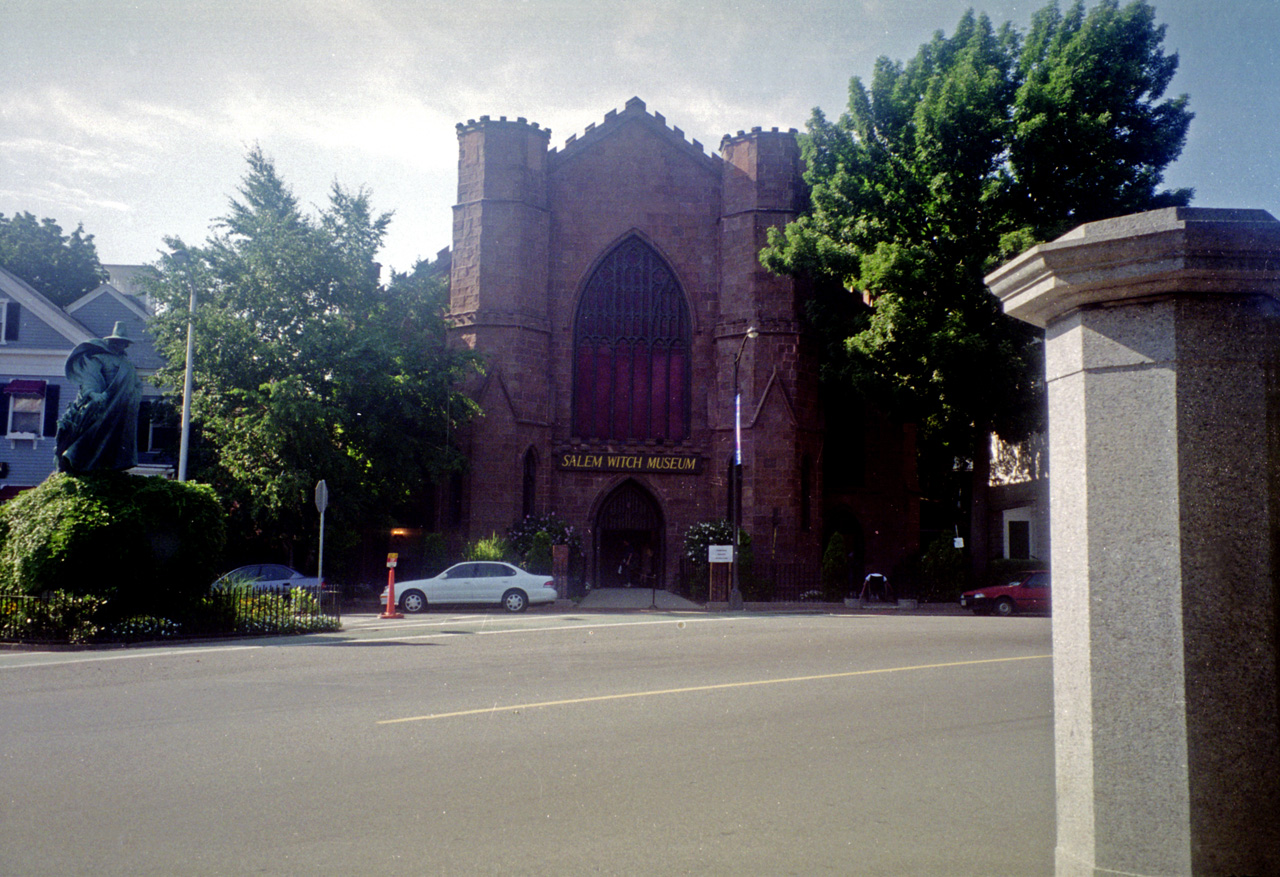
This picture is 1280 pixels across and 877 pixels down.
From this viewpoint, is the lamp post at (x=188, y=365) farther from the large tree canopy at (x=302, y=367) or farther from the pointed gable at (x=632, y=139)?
the pointed gable at (x=632, y=139)

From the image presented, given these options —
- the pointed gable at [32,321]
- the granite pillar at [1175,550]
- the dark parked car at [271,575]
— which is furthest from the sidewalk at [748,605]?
the granite pillar at [1175,550]

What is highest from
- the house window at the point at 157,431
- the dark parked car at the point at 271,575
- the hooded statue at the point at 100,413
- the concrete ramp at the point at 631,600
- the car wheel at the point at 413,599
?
the house window at the point at 157,431

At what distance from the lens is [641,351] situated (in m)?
33.9

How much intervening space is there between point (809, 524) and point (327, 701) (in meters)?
25.1

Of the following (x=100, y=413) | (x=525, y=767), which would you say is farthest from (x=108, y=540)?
(x=525, y=767)

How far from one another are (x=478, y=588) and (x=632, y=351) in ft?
41.5

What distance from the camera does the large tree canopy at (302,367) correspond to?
25.6 metres

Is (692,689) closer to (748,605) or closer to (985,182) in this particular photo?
(748,605)

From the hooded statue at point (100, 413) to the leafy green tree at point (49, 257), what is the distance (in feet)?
103

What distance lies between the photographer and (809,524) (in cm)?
3216

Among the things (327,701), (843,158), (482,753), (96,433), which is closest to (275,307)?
(96,433)

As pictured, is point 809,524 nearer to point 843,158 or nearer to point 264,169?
point 843,158

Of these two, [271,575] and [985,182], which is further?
[985,182]

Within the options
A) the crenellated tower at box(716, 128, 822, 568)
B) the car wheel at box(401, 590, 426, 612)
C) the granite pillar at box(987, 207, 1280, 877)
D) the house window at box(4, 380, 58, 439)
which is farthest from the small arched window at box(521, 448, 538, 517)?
the granite pillar at box(987, 207, 1280, 877)
